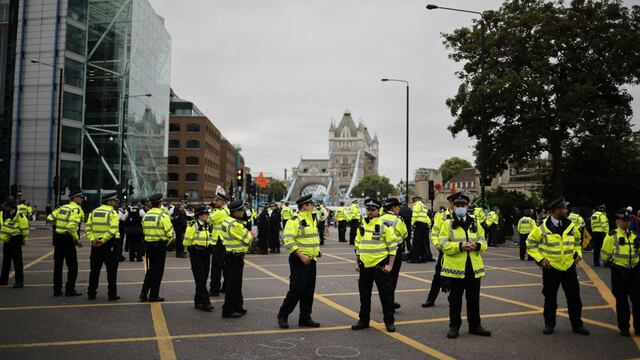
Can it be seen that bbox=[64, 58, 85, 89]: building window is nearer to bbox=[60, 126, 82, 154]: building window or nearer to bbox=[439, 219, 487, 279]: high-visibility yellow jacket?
bbox=[60, 126, 82, 154]: building window

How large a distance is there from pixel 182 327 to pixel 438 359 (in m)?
3.65

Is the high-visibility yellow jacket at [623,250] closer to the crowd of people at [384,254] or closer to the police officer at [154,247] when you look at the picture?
the crowd of people at [384,254]

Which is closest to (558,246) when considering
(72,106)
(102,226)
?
(102,226)

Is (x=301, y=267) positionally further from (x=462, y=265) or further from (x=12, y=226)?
(x=12, y=226)

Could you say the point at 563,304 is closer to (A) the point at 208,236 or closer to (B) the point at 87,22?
(A) the point at 208,236

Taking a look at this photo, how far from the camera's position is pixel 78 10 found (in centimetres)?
4684

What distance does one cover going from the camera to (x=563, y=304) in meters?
8.97

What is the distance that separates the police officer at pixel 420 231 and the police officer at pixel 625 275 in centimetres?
752

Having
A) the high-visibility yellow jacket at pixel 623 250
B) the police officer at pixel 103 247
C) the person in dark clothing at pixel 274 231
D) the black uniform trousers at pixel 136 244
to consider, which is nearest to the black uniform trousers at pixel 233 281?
the police officer at pixel 103 247

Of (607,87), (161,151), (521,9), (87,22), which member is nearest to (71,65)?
(87,22)

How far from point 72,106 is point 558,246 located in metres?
48.5

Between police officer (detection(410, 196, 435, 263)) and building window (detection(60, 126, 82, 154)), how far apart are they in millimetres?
40447

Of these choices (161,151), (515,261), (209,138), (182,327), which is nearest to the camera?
(182,327)

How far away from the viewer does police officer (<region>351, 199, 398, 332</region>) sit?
6.90 m
